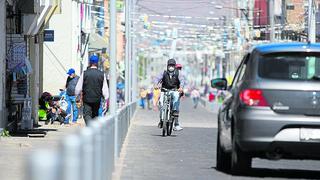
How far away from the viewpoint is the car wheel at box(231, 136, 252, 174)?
12820 millimetres

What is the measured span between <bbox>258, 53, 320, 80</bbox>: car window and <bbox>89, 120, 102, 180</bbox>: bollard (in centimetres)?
364

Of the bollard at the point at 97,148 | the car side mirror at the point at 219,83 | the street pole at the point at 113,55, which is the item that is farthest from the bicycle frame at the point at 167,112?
the bollard at the point at 97,148

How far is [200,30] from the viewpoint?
78125 mm

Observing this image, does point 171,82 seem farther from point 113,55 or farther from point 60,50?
point 60,50

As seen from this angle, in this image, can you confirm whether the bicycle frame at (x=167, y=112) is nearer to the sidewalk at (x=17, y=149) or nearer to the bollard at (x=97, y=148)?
the sidewalk at (x=17, y=149)

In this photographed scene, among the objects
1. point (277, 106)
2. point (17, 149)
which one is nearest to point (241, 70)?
point (277, 106)

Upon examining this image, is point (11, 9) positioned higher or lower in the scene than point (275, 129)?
higher

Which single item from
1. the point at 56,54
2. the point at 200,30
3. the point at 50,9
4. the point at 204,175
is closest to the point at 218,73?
the point at 200,30

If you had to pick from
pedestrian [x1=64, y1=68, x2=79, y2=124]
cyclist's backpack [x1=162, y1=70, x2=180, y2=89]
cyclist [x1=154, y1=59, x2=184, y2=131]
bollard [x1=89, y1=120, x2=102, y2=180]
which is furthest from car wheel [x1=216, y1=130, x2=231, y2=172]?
pedestrian [x1=64, y1=68, x2=79, y2=124]

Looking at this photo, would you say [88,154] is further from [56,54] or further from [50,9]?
[56,54]

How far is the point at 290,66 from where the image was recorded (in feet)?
42.0

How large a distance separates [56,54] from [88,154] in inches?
1432

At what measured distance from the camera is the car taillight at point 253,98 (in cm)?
1241

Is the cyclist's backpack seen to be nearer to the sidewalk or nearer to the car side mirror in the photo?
the sidewalk
